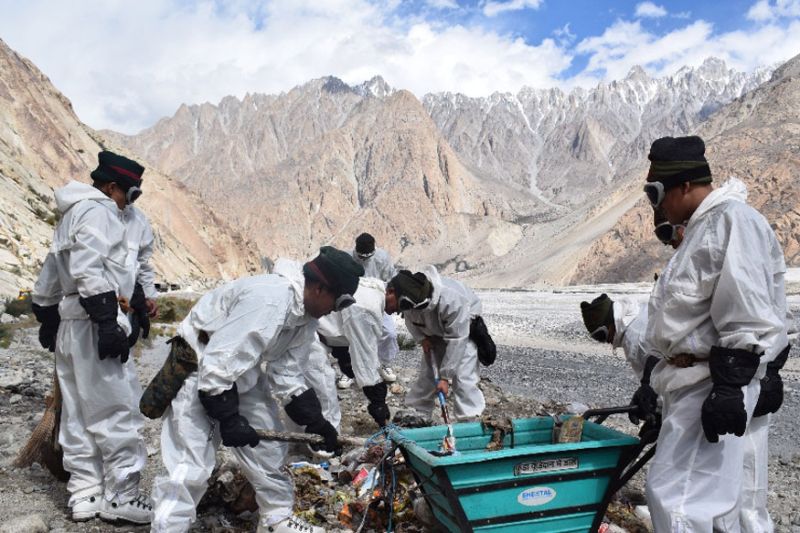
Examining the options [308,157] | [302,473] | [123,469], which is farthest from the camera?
[308,157]

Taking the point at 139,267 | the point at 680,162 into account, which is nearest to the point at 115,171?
the point at 139,267

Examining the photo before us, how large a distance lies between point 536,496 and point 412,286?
7.17 ft

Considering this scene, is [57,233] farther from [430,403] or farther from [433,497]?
[430,403]

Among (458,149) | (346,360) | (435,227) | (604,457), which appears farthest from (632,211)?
(458,149)

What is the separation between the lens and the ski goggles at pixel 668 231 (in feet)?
11.3

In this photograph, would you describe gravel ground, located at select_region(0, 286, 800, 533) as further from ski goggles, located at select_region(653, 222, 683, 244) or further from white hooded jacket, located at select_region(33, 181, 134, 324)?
ski goggles, located at select_region(653, 222, 683, 244)

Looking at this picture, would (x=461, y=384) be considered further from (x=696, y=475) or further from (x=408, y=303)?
(x=696, y=475)

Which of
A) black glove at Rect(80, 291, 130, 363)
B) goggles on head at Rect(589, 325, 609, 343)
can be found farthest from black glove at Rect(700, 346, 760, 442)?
black glove at Rect(80, 291, 130, 363)

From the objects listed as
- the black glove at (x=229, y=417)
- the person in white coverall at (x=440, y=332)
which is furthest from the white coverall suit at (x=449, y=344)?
the black glove at (x=229, y=417)

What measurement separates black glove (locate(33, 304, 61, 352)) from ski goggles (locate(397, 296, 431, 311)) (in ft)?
7.76

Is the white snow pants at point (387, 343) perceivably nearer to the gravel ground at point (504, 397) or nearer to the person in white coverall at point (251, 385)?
the gravel ground at point (504, 397)

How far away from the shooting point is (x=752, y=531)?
3.27 m

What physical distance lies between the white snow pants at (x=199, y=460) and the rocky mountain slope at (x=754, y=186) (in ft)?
145

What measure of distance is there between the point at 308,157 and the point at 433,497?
4043 inches
